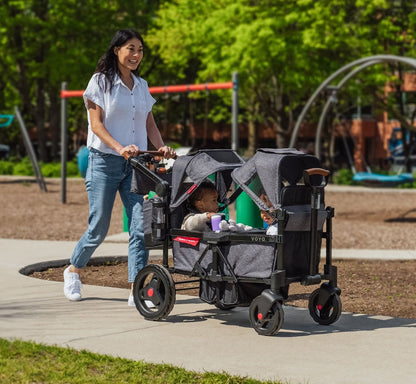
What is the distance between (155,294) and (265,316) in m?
0.89

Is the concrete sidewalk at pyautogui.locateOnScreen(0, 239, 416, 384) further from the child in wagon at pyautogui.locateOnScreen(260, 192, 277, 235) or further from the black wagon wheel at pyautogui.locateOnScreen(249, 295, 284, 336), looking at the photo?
the child in wagon at pyautogui.locateOnScreen(260, 192, 277, 235)

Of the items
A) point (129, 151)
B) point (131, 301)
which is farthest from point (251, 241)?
point (131, 301)

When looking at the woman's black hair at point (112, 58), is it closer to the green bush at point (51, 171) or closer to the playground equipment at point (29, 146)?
the playground equipment at point (29, 146)

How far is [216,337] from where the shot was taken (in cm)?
555

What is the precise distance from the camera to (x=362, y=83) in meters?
34.3

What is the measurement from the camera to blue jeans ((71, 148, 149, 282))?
21.5 ft

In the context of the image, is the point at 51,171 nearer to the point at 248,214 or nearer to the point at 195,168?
the point at 248,214

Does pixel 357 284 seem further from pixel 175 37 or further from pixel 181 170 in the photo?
pixel 175 37

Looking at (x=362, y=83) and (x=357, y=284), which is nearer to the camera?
(x=357, y=284)

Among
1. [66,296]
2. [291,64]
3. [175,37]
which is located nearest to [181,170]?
[66,296]

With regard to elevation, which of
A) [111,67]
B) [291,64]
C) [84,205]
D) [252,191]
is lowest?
[84,205]

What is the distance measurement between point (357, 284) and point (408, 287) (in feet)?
1.50

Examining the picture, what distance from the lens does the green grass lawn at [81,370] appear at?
4.43m

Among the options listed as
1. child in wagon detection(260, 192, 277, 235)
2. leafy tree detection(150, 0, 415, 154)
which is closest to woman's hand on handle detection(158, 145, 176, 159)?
child in wagon detection(260, 192, 277, 235)
